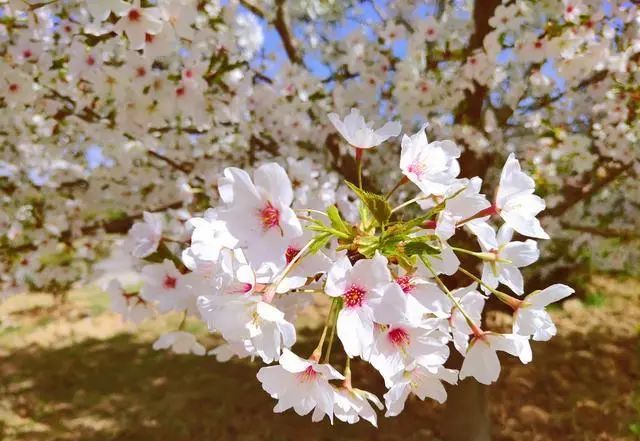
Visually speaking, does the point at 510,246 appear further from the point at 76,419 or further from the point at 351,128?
the point at 76,419

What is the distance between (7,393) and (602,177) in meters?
6.07

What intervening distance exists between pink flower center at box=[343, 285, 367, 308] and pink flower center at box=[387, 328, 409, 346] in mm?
139

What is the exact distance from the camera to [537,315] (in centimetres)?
136

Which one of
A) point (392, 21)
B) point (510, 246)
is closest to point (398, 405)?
point (510, 246)

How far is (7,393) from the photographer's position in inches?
233

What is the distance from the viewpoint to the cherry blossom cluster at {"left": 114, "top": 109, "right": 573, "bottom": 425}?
1.16 m

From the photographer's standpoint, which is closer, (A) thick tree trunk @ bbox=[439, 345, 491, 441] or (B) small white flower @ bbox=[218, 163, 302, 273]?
(B) small white flower @ bbox=[218, 163, 302, 273]

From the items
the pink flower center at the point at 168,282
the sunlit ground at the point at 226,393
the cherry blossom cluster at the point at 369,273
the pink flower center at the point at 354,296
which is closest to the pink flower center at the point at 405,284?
the cherry blossom cluster at the point at 369,273

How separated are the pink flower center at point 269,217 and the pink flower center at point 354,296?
0.67ft

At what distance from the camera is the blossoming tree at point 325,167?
1209mm

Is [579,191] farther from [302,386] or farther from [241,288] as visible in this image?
[241,288]

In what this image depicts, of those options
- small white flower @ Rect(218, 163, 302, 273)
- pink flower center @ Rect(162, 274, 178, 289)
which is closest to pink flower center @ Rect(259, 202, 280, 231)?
small white flower @ Rect(218, 163, 302, 273)

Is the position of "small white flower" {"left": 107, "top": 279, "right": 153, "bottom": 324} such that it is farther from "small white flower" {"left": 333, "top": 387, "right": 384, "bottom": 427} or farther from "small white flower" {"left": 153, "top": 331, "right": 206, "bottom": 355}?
"small white flower" {"left": 333, "top": 387, "right": 384, "bottom": 427}

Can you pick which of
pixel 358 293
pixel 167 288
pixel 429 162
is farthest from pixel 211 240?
pixel 167 288
